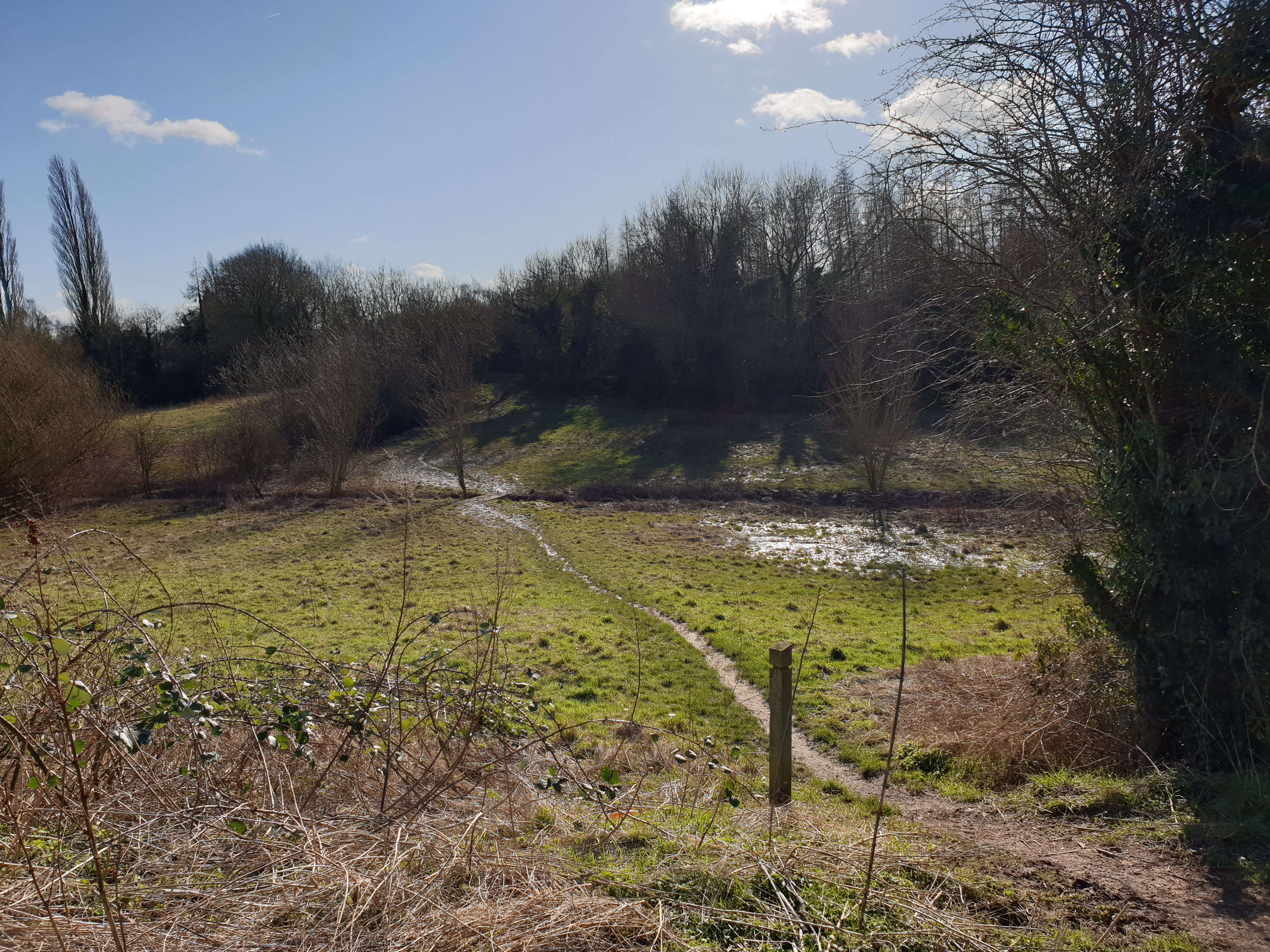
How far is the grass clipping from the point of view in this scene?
2.79m

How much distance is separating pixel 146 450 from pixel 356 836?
89.7 ft

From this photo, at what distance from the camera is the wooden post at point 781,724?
5.05 metres

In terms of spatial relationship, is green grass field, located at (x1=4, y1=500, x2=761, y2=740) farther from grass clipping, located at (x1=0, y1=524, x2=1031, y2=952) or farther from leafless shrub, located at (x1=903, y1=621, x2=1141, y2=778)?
leafless shrub, located at (x1=903, y1=621, x2=1141, y2=778)

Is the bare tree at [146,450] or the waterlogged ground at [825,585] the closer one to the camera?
the waterlogged ground at [825,585]

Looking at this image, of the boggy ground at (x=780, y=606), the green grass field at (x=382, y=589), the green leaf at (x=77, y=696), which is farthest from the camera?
the green grass field at (x=382, y=589)

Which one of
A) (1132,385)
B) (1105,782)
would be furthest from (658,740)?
(1132,385)

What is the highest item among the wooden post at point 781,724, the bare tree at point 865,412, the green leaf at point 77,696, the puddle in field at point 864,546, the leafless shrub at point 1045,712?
the bare tree at point 865,412

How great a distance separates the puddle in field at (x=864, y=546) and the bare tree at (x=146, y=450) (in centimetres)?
1950

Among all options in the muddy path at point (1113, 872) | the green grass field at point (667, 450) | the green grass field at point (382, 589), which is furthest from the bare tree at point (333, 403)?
the muddy path at point (1113, 872)

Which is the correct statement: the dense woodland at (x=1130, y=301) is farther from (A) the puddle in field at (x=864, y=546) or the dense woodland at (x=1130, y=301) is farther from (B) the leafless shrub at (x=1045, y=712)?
(A) the puddle in field at (x=864, y=546)

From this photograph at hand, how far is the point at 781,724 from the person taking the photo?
5.12 m

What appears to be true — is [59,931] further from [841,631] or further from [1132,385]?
[841,631]

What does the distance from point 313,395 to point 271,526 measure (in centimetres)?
627

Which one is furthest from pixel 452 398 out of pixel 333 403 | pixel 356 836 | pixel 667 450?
pixel 356 836
